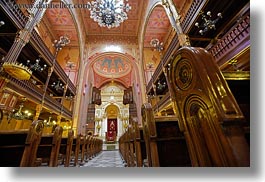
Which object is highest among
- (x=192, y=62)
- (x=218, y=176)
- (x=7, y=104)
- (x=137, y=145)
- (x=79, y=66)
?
(x=79, y=66)

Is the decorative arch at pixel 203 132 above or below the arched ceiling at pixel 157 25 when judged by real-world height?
below

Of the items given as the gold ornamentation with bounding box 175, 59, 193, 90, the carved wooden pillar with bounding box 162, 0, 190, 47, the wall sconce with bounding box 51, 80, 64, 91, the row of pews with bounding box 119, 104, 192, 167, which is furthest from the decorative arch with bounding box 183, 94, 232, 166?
the wall sconce with bounding box 51, 80, 64, 91

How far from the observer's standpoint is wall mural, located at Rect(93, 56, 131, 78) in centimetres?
1625

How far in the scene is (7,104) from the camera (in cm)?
569

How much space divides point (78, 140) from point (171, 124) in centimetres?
297

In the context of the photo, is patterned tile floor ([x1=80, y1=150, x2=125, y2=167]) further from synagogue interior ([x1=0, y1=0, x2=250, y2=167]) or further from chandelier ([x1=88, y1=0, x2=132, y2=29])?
chandelier ([x1=88, y1=0, x2=132, y2=29])

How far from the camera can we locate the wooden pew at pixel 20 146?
184 centimetres

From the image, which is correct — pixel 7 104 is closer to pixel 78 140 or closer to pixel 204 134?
pixel 78 140

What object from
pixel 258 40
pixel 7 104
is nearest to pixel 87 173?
pixel 258 40

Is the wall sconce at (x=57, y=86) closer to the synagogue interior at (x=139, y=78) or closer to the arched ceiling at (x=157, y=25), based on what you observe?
the synagogue interior at (x=139, y=78)

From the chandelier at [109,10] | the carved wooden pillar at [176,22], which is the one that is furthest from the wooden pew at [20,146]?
the chandelier at [109,10]

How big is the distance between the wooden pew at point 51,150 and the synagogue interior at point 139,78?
20 mm

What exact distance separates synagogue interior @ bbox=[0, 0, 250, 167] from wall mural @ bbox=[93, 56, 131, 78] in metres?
0.11

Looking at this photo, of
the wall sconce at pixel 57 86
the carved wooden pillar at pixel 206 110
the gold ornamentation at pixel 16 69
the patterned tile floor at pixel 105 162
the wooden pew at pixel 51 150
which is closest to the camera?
the carved wooden pillar at pixel 206 110
